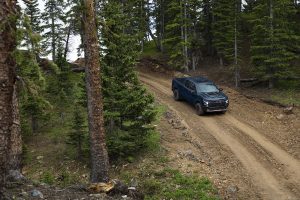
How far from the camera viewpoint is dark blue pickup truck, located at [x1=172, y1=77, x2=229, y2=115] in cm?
2670

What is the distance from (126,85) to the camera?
65.7 feet

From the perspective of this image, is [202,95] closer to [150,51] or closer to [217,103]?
[217,103]

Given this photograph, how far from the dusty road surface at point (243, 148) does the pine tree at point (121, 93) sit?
233 centimetres

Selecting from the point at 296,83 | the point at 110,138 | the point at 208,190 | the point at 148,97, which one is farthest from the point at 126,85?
the point at 296,83

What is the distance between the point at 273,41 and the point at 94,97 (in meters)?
22.2

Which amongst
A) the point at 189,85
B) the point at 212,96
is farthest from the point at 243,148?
the point at 189,85

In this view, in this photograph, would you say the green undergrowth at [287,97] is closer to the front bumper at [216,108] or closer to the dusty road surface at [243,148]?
the dusty road surface at [243,148]

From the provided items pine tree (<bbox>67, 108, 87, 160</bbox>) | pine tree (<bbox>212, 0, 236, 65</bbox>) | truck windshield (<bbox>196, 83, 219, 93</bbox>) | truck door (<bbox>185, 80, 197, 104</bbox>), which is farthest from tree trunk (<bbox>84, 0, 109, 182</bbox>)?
pine tree (<bbox>212, 0, 236, 65</bbox>)

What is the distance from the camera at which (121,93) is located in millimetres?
19406

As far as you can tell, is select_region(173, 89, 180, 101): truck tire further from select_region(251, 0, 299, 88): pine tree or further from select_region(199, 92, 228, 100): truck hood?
select_region(251, 0, 299, 88): pine tree

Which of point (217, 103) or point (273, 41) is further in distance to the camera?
point (273, 41)

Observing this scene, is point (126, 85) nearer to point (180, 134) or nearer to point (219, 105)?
point (180, 134)

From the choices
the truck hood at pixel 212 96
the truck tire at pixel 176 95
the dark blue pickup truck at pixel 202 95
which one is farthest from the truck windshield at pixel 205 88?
the truck tire at pixel 176 95

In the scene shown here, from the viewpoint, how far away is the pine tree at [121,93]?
19031mm
